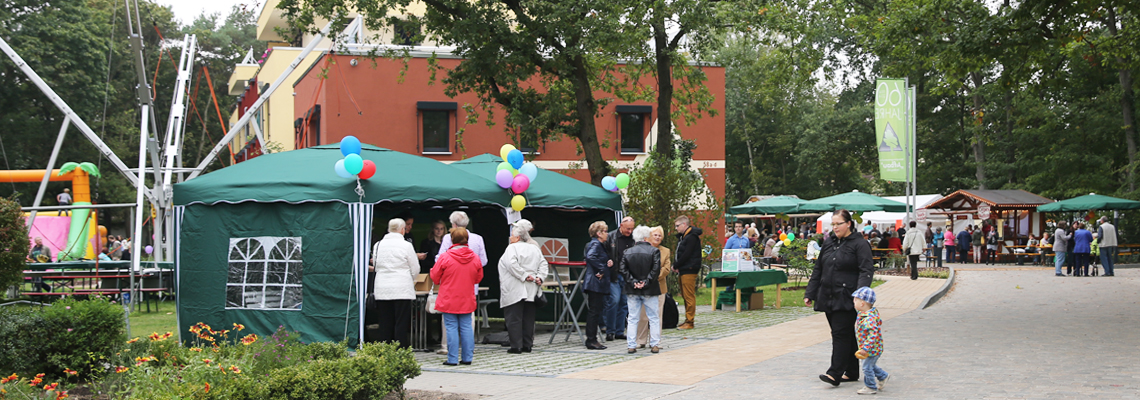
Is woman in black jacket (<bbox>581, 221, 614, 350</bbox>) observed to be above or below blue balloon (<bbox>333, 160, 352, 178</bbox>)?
below

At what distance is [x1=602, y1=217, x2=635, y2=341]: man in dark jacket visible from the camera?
1180cm

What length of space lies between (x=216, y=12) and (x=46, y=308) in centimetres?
7850

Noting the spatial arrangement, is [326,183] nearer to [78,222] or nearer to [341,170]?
[341,170]

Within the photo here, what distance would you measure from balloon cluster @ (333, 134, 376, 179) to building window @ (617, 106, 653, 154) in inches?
779

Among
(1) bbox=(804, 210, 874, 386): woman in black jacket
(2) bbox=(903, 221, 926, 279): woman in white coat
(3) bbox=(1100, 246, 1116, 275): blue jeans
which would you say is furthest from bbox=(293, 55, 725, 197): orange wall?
(1) bbox=(804, 210, 874, 386): woman in black jacket

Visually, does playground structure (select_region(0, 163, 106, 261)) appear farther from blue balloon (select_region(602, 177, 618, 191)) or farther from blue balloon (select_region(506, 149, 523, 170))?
blue balloon (select_region(602, 177, 618, 191))

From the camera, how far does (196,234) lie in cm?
1167

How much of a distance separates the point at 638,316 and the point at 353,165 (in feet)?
12.3

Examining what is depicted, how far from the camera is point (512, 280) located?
11.1 meters

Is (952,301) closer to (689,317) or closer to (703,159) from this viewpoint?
(689,317)

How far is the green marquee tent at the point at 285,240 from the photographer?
11.1 metres

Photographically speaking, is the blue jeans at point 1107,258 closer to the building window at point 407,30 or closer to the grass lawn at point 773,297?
the grass lawn at point 773,297

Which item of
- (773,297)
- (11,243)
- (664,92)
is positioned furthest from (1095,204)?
(11,243)

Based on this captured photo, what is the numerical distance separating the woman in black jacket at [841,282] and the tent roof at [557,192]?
5040 millimetres
